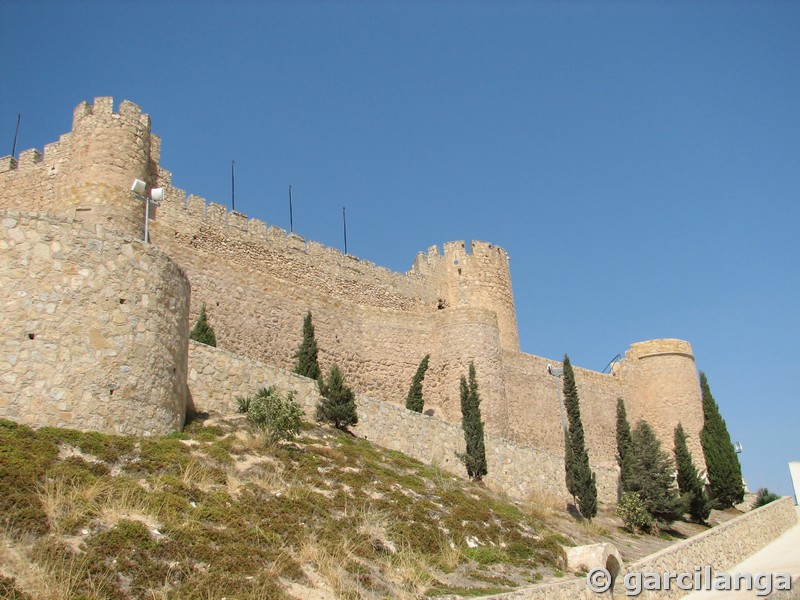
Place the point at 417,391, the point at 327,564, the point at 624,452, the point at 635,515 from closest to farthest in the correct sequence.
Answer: the point at 327,564
the point at 635,515
the point at 417,391
the point at 624,452

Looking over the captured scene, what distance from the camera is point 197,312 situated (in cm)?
2344

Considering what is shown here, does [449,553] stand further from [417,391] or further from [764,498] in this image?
[764,498]

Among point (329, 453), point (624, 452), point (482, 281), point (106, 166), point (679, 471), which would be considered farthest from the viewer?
point (482, 281)

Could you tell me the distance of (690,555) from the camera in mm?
16094

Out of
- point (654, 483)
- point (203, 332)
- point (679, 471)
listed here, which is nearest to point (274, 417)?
point (203, 332)

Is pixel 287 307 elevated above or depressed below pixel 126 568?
above

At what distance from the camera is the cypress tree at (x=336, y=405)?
18.6 metres

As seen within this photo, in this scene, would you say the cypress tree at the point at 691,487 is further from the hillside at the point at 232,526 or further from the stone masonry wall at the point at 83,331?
the stone masonry wall at the point at 83,331

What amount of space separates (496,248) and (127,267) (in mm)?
25006

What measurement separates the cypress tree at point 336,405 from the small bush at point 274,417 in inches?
138

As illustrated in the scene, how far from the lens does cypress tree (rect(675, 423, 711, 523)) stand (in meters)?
27.6

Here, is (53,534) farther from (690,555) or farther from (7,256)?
(690,555)

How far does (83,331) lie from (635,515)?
16.5m

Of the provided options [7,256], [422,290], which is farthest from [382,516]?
[422,290]
